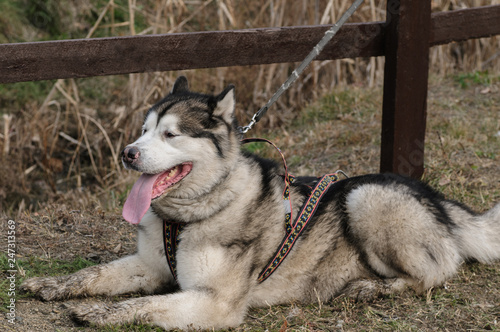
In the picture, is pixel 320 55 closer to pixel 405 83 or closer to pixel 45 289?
pixel 405 83

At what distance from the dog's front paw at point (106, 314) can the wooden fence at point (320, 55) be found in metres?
1.48

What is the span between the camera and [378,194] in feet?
11.8

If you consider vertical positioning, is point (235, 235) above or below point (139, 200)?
below

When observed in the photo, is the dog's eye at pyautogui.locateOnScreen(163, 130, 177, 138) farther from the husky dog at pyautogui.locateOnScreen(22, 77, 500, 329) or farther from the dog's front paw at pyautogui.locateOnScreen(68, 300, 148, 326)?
the dog's front paw at pyautogui.locateOnScreen(68, 300, 148, 326)

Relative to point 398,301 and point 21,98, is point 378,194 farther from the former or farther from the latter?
point 21,98

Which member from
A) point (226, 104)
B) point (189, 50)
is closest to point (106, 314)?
point (226, 104)

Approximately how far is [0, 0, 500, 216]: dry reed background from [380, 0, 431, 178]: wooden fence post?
8.43 feet

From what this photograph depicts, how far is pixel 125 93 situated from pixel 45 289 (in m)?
4.58

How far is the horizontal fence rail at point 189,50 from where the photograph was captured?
3.63 meters

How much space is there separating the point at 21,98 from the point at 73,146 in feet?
2.87

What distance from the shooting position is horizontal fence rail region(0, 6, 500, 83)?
3.63 meters

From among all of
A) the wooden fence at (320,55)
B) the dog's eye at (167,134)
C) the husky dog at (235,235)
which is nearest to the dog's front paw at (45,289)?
the husky dog at (235,235)

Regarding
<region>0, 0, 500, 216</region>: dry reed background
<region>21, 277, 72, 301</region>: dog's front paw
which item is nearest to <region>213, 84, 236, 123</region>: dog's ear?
<region>21, 277, 72, 301</region>: dog's front paw

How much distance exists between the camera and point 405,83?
4.66 m
